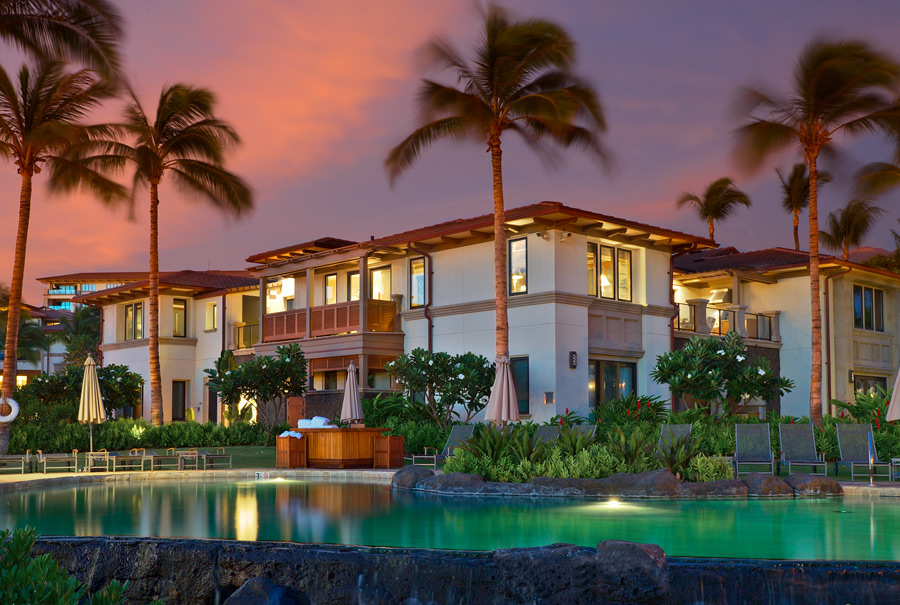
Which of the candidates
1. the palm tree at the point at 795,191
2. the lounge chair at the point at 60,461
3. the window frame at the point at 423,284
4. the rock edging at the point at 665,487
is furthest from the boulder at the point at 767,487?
the palm tree at the point at 795,191

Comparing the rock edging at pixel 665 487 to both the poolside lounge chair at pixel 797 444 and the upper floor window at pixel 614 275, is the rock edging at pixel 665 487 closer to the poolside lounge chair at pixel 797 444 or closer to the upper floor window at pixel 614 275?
the poolside lounge chair at pixel 797 444

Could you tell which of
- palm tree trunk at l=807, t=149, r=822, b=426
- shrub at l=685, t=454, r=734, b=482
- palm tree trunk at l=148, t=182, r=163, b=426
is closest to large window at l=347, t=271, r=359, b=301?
palm tree trunk at l=148, t=182, r=163, b=426

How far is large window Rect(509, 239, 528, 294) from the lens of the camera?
2533 cm

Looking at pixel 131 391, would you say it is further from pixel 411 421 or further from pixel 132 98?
pixel 411 421

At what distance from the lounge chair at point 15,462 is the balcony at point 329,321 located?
9.88m

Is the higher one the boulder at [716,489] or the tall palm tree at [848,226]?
the tall palm tree at [848,226]

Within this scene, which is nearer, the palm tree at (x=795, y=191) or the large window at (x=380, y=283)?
the large window at (x=380, y=283)

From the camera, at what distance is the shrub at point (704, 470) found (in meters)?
15.3

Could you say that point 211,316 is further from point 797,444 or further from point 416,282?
point 797,444

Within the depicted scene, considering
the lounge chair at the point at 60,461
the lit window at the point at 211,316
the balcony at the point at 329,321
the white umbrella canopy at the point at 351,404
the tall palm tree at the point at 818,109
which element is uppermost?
the tall palm tree at the point at 818,109

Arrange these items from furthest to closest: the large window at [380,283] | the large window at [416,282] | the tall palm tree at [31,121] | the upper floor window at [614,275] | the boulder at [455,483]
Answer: the large window at [380,283] < the large window at [416,282] < the upper floor window at [614,275] < the tall palm tree at [31,121] < the boulder at [455,483]

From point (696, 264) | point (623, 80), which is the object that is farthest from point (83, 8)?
point (696, 264)

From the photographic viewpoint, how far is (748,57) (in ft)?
77.2

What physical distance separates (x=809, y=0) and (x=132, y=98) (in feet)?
59.8
